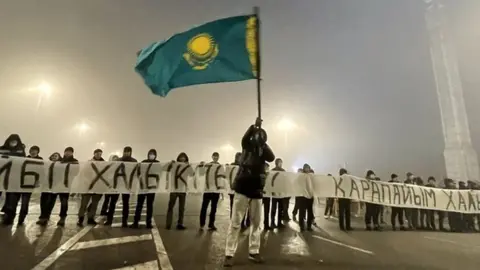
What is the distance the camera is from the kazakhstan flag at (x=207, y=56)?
6.31m

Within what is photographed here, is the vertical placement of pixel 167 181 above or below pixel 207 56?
below

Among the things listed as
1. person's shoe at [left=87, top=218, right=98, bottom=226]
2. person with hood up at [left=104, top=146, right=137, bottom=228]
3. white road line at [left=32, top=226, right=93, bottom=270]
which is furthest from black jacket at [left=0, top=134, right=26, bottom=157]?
white road line at [left=32, top=226, right=93, bottom=270]

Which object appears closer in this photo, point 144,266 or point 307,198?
point 144,266

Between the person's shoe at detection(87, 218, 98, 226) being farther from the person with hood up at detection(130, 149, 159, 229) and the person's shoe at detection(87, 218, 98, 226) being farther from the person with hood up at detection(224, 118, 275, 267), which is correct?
the person with hood up at detection(224, 118, 275, 267)

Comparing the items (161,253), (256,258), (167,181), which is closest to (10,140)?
(167,181)

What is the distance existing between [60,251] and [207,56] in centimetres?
427

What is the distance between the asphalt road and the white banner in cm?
100

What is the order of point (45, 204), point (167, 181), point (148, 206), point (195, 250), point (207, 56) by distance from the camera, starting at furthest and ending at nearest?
point (167, 181)
point (148, 206)
point (45, 204)
point (207, 56)
point (195, 250)

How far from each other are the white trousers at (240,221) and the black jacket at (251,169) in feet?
0.41

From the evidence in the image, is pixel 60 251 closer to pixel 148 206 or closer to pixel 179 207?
pixel 148 206

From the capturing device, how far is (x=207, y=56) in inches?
254

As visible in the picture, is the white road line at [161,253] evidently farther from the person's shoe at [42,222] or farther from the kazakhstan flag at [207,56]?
the kazakhstan flag at [207,56]

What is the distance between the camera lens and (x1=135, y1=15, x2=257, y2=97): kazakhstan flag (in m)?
6.31

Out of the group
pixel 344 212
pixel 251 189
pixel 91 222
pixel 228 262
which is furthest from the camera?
pixel 344 212
